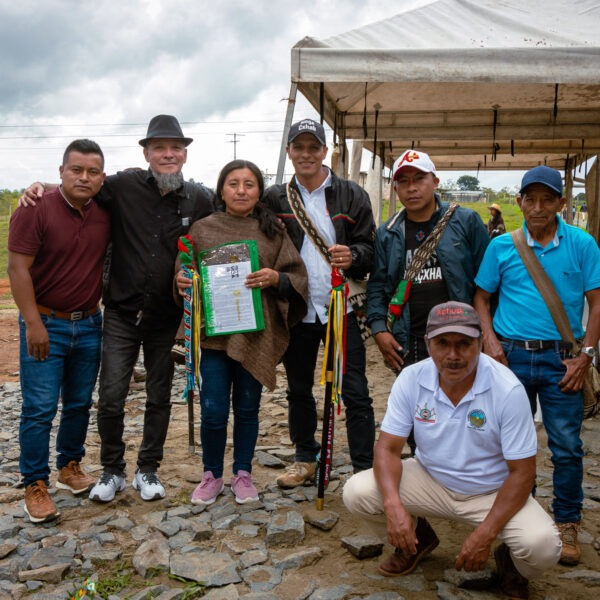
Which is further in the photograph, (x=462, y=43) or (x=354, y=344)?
(x=462, y=43)

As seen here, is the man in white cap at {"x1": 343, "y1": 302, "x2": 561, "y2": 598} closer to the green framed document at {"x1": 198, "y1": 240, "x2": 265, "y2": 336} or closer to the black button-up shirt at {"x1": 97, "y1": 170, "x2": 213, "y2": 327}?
the green framed document at {"x1": 198, "y1": 240, "x2": 265, "y2": 336}

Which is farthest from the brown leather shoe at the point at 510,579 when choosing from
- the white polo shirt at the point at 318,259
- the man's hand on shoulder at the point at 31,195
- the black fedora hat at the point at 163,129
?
the man's hand on shoulder at the point at 31,195

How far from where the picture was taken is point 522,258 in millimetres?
3652

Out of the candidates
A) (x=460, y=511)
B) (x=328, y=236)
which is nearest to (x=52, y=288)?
(x=328, y=236)

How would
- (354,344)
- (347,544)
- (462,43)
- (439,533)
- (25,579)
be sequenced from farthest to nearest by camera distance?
(462,43) → (354,344) → (439,533) → (347,544) → (25,579)

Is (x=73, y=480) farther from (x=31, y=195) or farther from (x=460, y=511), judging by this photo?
Answer: (x=460, y=511)

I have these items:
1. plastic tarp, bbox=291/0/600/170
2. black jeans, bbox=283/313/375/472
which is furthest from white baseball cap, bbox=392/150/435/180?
plastic tarp, bbox=291/0/600/170

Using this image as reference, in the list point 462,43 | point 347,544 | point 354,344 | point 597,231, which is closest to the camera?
point 347,544

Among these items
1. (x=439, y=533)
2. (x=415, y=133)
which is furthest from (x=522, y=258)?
(x=415, y=133)

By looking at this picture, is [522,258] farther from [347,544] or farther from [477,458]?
[347,544]

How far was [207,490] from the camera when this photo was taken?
440cm

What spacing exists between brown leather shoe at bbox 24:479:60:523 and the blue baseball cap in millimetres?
3512

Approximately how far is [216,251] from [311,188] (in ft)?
2.55

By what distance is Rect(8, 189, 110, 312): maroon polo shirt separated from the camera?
4004 mm
